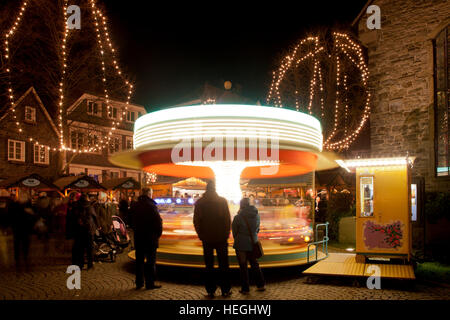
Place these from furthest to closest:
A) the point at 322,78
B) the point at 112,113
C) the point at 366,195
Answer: the point at 112,113 → the point at 322,78 → the point at 366,195

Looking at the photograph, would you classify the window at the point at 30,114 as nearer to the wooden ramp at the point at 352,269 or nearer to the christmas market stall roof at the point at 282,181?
the christmas market stall roof at the point at 282,181

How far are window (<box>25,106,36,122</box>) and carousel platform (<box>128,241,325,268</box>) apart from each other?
2557 cm

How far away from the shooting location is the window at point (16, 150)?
31.4m

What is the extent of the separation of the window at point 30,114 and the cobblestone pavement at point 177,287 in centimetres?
2461

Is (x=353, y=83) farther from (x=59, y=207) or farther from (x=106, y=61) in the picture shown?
(x=59, y=207)

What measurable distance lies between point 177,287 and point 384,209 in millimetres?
5363

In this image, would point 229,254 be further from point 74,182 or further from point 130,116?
point 130,116

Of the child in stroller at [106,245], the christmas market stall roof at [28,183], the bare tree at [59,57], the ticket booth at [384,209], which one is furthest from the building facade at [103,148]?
the ticket booth at [384,209]

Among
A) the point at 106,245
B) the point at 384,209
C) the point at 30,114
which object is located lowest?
the point at 106,245

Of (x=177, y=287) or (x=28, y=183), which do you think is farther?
(x=28, y=183)

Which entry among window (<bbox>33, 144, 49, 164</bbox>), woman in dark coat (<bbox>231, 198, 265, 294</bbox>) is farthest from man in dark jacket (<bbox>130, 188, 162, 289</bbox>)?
window (<bbox>33, 144, 49, 164</bbox>)

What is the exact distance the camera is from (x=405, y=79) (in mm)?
16719

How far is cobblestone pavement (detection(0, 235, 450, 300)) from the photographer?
25.2 feet

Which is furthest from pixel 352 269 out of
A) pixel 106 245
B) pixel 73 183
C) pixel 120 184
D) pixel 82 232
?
pixel 120 184
